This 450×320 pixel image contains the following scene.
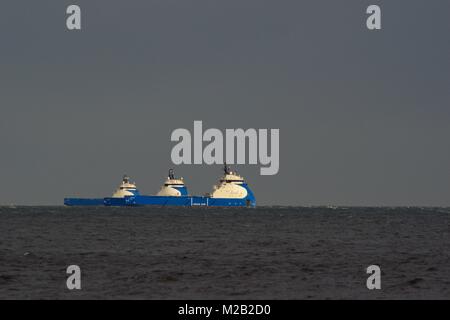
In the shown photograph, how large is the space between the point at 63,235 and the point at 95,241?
38.5ft

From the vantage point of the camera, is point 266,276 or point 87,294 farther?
point 266,276

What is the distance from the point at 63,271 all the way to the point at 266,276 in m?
11.5

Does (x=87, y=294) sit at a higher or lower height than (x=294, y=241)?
lower

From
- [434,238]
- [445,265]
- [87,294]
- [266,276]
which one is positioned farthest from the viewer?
[434,238]

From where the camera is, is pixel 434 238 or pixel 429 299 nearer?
pixel 429 299

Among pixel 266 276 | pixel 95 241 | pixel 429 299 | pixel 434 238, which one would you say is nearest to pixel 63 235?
pixel 95 241

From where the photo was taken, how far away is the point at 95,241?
76.5 metres
